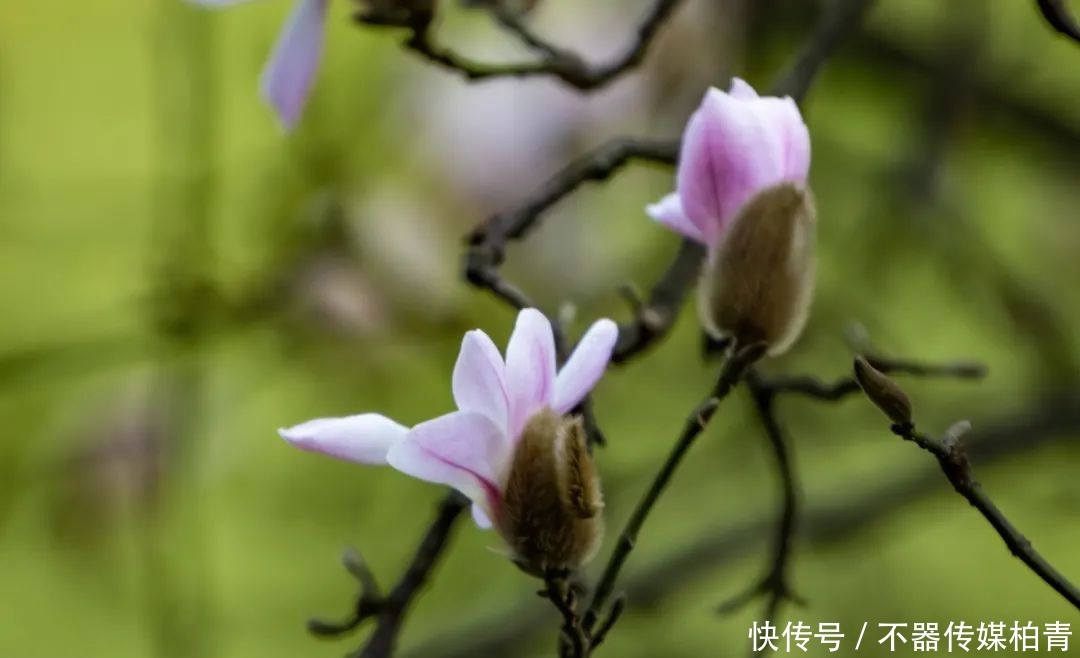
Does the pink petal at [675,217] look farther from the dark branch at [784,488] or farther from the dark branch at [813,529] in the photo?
the dark branch at [813,529]

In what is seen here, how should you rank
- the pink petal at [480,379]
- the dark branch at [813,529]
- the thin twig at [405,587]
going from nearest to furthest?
the pink petal at [480,379], the thin twig at [405,587], the dark branch at [813,529]

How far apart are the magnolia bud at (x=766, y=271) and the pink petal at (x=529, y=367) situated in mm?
64

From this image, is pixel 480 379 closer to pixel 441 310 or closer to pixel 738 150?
pixel 738 150

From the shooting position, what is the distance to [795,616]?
0.97m

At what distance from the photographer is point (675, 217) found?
1.04 feet

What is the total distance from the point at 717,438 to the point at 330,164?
0.45m

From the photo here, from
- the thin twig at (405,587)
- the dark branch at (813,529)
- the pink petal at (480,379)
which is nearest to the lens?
the pink petal at (480,379)

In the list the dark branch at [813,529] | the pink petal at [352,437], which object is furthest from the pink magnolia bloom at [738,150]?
the dark branch at [813,529]

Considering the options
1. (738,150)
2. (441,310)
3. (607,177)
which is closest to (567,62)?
(607,177)

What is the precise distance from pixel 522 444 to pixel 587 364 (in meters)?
0.02

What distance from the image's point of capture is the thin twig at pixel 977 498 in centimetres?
26

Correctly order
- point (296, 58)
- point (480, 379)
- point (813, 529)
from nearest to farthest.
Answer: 1. point (480, 379)
2. point (296, 58)
3. point (813, 529)

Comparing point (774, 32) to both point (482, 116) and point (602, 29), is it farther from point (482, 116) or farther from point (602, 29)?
point (482, 116)

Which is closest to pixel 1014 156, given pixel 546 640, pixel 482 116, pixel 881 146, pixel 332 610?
pixel 881 146
